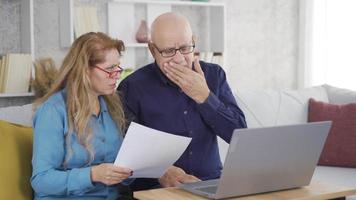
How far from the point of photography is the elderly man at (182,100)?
212 cm

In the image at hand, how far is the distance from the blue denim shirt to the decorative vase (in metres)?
1.41

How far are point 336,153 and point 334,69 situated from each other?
3.67ft

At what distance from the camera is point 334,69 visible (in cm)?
421

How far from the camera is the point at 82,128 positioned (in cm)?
195

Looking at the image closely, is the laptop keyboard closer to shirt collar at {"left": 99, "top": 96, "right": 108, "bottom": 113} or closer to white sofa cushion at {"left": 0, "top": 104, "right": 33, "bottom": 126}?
shirt collar at {"left": 99, "top": 96, "right": 108, "bottom": 113}

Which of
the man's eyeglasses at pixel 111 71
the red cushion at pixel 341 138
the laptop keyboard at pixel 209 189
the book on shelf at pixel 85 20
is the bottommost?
the red cushion at pixel 341 138

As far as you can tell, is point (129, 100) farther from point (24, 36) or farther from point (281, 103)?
point (281, 103)

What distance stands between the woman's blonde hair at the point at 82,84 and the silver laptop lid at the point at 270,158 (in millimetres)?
564

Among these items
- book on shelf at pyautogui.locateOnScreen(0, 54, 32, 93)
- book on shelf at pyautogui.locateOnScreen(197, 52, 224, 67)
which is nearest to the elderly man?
book on shelf at pyautogui.locateOnScreen(0, 54, 32, 93)

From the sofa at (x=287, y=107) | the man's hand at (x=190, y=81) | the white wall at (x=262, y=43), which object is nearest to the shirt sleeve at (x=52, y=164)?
the man's hand at (x=190, y=81)

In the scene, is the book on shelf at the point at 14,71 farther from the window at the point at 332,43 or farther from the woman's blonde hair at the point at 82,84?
the window at the point at 332,43

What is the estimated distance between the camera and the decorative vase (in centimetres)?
376

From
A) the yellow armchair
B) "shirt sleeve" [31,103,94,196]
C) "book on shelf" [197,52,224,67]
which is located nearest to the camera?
"shirt sleeve" [31,103,94,196]

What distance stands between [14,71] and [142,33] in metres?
0.94
